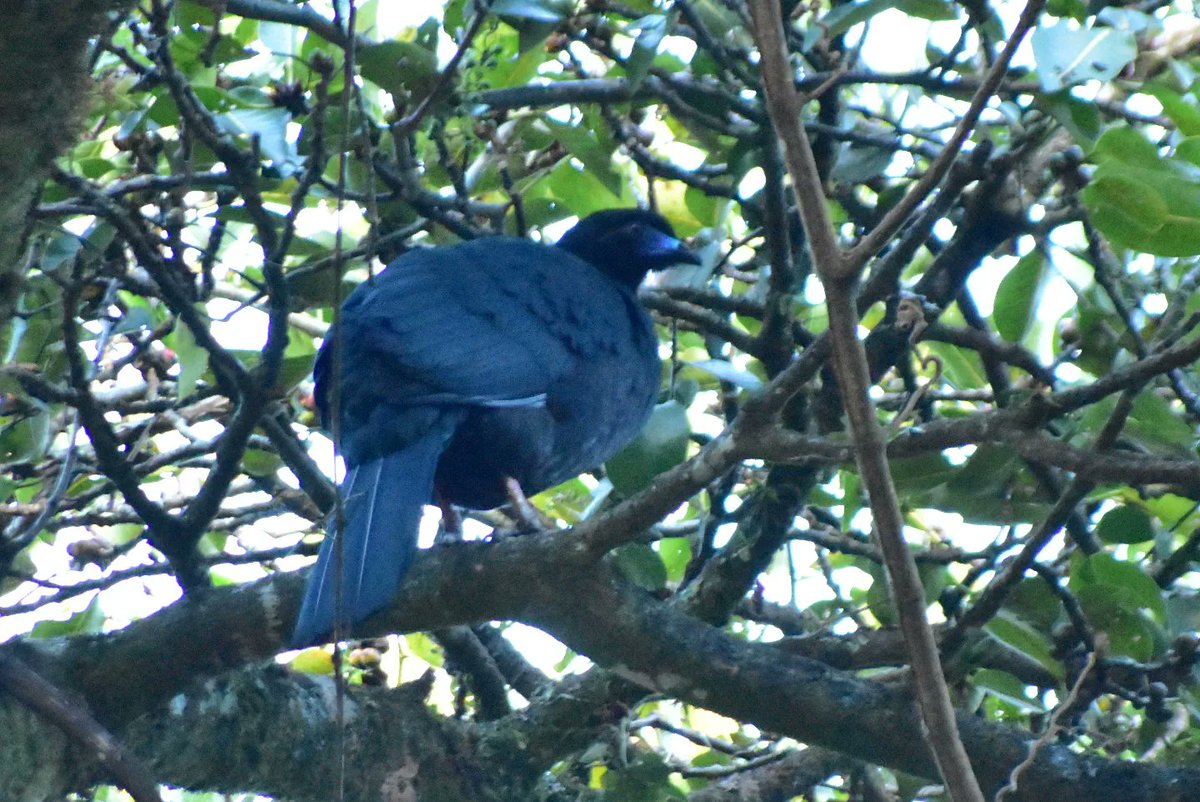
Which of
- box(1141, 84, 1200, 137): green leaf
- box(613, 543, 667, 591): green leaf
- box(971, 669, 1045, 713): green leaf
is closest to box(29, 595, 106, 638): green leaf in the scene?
box(613, 543, 667, 591): green leaf

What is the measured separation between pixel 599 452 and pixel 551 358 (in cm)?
31

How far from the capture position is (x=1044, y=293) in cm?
369

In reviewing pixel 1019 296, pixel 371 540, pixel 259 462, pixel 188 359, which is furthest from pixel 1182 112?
pixel 259 462

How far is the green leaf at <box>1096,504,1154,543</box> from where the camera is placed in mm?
3574

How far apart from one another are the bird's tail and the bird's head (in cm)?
141

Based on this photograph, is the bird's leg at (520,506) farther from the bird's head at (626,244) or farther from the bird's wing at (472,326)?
the bird's head at (626,244)

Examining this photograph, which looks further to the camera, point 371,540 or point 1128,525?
point 1128,525

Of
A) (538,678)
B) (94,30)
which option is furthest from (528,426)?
(94,30)

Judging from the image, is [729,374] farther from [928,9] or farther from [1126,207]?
[928,9]

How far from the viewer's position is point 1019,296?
12.1ft

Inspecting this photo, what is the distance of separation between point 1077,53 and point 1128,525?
3.88ft

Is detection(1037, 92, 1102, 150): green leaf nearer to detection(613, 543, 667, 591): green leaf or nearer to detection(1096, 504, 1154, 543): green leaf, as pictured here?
detection(1096, 504, 1154, 543): green leaf

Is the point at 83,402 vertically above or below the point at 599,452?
below

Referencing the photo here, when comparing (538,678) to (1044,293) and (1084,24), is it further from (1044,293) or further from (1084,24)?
(1084,24)
